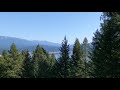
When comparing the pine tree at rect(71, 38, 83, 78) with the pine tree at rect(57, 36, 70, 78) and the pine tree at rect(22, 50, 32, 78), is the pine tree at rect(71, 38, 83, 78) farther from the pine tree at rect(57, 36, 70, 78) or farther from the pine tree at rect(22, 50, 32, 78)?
the pine tree at rect(22, 50, 32, 78)

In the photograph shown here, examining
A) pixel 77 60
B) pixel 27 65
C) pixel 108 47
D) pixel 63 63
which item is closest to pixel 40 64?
pixel 27 65

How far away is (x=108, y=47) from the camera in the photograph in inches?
1011

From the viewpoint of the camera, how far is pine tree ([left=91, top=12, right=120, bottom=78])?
2348 centimetres

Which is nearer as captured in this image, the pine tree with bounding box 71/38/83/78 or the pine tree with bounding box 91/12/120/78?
the pine tree with bounding box 91/12/120/78

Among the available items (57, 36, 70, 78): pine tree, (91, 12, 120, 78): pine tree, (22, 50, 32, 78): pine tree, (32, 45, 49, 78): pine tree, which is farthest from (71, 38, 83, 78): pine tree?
(91, 12, 120, 78): pine tree

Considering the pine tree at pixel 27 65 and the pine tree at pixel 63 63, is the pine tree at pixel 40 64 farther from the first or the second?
the pine tree at pixel 63 63

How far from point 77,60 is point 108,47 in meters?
21.2
